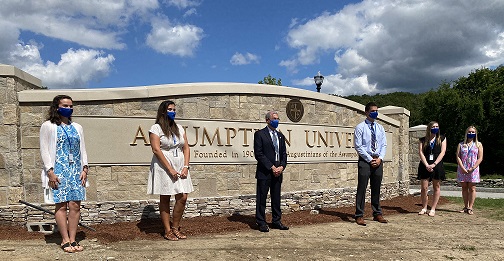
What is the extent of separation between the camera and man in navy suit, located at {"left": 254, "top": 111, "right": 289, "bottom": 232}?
500 cm

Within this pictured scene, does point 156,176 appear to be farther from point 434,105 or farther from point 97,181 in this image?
point 434,105

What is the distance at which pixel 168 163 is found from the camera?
4277 mm

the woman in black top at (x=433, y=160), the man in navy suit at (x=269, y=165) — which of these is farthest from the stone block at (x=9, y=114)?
the woman in black top at (x=433, y=160)

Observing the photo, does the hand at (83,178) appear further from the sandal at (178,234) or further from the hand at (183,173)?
the sandal at (178,234)

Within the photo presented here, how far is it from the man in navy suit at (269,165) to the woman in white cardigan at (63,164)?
226 cm

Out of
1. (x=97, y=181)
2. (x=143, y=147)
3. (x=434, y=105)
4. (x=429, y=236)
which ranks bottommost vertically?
(x=429, y=236)

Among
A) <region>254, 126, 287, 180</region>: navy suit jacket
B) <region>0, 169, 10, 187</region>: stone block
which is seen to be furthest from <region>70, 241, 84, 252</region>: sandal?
<region>254, 126, 287, 180</region>: navy suit jacket

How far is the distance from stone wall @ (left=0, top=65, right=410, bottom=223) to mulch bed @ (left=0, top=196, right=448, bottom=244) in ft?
0.75

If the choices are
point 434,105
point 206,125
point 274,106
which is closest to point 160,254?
point 206,125

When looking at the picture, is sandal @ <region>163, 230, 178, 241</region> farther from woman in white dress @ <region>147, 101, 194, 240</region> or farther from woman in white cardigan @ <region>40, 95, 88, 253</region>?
woman in white cardigan @ <region>40, 95, 88, 253</region>

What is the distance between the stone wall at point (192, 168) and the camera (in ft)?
16.5

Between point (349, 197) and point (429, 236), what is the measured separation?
2.61m

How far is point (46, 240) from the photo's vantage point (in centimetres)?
433

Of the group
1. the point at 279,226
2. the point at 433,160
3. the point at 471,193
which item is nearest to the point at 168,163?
the point at 279,226
